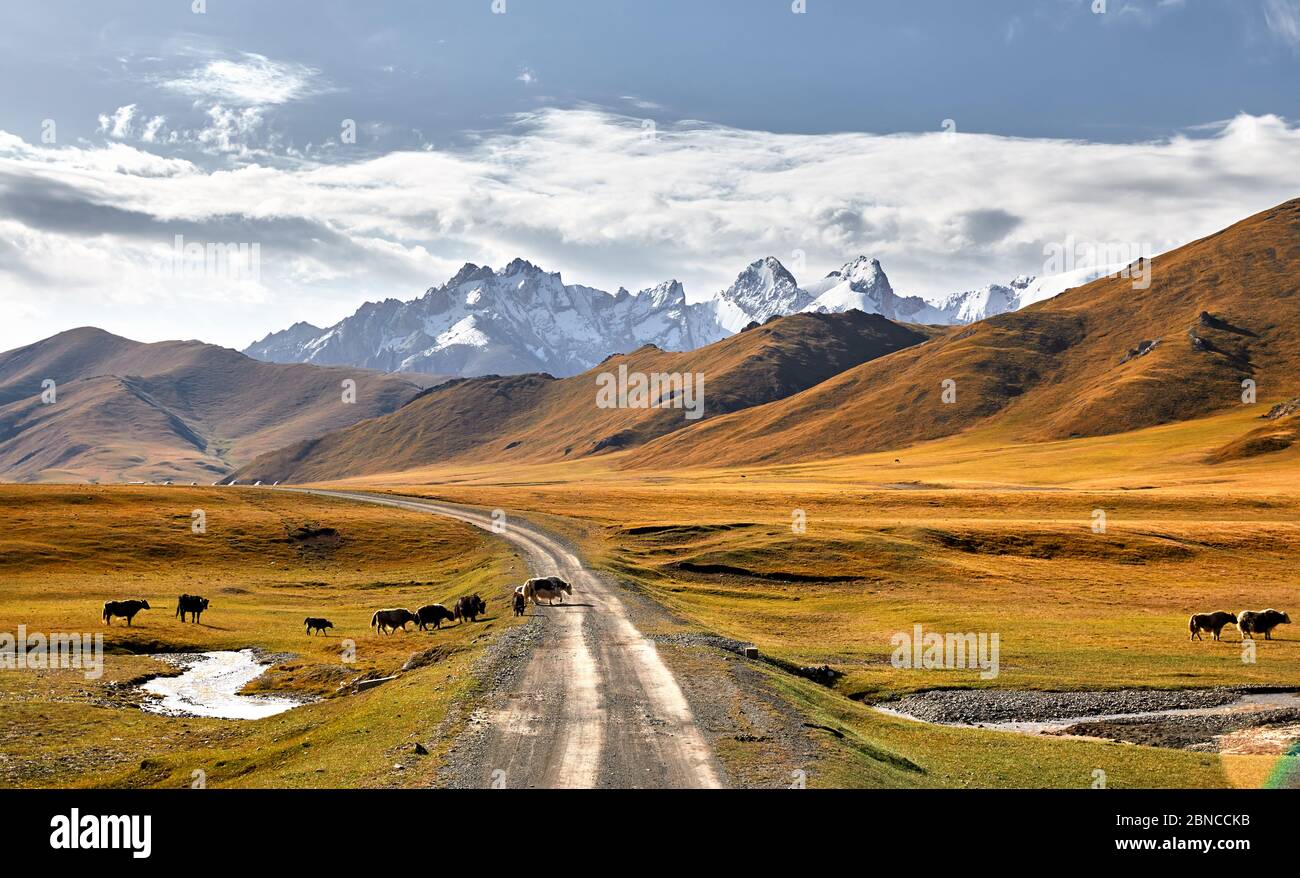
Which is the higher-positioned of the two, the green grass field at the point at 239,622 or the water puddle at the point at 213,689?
the green grass field at the point at 239,622

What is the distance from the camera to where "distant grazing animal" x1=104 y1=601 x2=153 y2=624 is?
55.7m

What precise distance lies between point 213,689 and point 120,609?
1717 cm

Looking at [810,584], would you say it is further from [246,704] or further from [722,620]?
[246,704]

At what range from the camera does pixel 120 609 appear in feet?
186

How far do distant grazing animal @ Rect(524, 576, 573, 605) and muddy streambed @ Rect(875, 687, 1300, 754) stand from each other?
22.2 meters

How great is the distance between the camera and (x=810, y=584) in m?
75.1

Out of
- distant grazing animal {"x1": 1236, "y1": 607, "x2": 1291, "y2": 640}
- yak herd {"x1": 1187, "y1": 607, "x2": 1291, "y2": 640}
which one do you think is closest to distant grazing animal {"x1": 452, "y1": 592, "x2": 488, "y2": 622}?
yak herd {"x1": 1187, "y1": 607, "x2": 1291, "y2": 640}

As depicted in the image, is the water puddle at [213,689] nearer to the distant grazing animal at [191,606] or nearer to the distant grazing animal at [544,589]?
the distant grazing animal at [191,606]

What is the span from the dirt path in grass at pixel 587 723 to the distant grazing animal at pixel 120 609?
29231 millimetres

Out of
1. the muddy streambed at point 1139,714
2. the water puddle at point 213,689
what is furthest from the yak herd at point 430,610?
the muddy streambed at point 1139,714

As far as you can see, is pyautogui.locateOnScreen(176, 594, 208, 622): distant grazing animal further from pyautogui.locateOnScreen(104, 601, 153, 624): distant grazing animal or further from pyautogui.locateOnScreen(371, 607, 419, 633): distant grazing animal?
pyautogui.locateOnScreen(371, 607, 419, 633): distant grazing animal

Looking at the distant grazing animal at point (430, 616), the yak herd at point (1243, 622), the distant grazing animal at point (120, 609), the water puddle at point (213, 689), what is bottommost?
the water puddle at point (213, 689)

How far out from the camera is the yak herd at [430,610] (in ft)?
179
